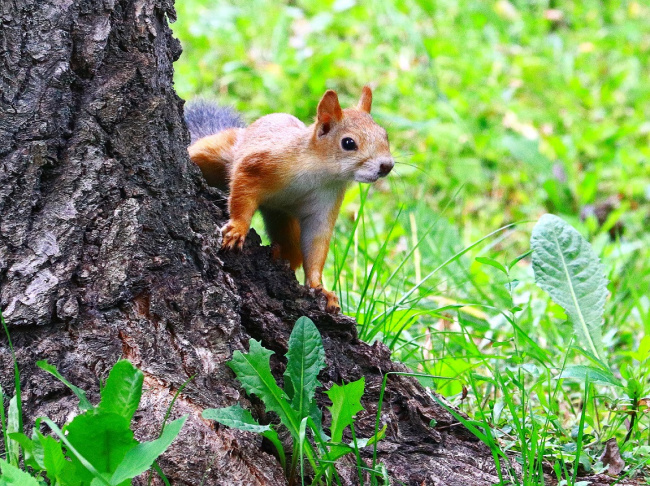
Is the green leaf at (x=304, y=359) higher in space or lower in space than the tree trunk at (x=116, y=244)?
lower

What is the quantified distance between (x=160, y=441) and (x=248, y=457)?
1.18 ft

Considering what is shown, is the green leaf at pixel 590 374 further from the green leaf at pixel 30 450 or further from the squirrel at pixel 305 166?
the green leaf at pixel 30 450

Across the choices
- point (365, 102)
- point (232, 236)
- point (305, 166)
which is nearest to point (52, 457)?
point (232, 236)

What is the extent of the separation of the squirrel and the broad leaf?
720mm

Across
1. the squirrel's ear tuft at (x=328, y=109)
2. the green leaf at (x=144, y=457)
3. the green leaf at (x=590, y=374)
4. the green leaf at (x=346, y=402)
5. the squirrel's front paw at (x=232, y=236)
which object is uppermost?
the squirrel's ear tuft at (x=328, y=109)

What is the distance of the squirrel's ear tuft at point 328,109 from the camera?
2.40 metres

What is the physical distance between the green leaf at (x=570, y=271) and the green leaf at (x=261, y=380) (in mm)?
827

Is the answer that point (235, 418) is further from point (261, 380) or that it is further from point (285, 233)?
point (285, 233)

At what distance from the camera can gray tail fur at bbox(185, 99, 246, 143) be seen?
2.78 meters

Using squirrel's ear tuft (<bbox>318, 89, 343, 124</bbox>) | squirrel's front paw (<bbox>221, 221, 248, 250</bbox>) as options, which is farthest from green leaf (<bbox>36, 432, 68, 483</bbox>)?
squirrel's ear tuft (<bbox>318, 89, 343, 124</bbox>)

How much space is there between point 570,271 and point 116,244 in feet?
3.79

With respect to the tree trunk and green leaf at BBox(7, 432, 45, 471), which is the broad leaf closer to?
the tree trunk

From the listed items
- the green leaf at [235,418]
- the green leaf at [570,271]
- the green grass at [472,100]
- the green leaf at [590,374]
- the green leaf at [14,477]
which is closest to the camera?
the green leaf at [14,477]

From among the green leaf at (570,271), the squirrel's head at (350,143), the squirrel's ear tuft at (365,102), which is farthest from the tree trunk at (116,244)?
the squirrel's ear tuft at (365,102)
